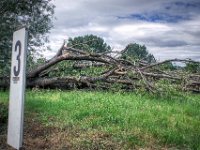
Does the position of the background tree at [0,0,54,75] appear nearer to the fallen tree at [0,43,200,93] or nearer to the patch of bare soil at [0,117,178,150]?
the fallen tree at [0,43,200,93]

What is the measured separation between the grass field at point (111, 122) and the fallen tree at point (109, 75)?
981mm

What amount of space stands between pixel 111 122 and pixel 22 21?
5.47 meters

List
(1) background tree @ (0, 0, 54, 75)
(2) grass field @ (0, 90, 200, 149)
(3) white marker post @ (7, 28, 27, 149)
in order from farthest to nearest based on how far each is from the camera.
→ (1) background tree @ (0, 0, 54, 75)
(2) grass field @ (0, 90, 200, 149)
(3) white marker post @ (7, 28, 27, 149)

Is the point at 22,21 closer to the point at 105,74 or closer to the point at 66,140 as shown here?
the point at 105,74

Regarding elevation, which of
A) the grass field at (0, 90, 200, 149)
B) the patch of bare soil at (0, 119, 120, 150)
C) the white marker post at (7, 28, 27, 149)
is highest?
the white marker post at (7, 28, 27, 149)

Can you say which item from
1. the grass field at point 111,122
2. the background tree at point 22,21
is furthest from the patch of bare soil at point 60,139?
the background tree at point 22,21

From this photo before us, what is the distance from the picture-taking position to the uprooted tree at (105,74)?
527 inches

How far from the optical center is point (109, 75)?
13.7 meters

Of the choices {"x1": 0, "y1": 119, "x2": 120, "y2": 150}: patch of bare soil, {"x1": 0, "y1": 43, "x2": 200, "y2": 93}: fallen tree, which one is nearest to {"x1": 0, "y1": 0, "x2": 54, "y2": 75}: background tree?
{"x1": 0, "y1": 43, "x2": 200, "y2": 93}: fallen tree

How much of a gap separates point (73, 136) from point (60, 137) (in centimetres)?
24

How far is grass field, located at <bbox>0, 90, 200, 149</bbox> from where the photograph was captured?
7.60 meters

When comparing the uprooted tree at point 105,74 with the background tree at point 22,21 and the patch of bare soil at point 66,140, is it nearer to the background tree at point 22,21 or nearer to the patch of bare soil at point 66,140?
the background tree at point 22,21

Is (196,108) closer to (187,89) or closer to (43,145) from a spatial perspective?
(187,89)

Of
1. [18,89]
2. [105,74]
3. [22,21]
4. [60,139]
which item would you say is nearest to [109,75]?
[105,74]
